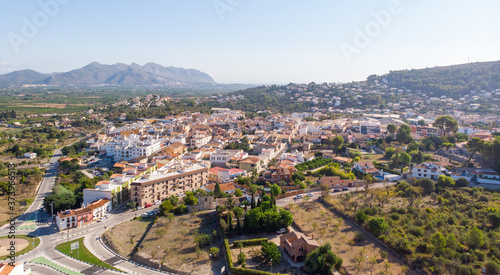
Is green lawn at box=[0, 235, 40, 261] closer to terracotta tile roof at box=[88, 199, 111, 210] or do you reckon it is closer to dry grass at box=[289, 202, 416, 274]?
terracotta tile roof at box=[88, 199, 111, 210]

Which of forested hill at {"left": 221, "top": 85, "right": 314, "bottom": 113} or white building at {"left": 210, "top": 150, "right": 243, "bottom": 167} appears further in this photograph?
forested hill at {"left": 221, "top": 85, "right": 314, "bottom": 113}

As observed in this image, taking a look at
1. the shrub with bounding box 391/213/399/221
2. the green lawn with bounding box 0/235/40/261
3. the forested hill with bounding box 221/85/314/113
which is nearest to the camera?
the green lawn with bounding box 0/235/40/261

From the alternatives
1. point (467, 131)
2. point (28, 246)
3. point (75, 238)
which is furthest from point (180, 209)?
point (467, 131)

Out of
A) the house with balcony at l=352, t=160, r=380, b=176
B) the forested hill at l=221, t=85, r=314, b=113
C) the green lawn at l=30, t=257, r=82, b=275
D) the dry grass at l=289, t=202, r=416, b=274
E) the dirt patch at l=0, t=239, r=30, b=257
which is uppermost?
the forested hill at l=221, t=85, r=314, b=113

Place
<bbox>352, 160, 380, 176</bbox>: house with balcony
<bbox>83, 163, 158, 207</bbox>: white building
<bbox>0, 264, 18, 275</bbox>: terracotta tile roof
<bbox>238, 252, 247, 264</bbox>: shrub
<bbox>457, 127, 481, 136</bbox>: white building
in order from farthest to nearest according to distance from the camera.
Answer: <bbox>457, 127, 481, 136</bbox>: white building → <bbox>352, 160, 380, 176</bbox>: house with balcony → <bbox>83, 163, 158, 207</bbox>: white building → <bbox>238, 252, 247, 264</bbox>: shrub → <bbox>0, 264, 18, 275</bbox>: terracotta tile roof

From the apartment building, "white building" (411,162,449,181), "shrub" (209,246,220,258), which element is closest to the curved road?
the apartment building

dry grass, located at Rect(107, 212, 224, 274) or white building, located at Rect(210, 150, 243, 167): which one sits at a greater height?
white building, located at Rect(210, 150, 243, 167)

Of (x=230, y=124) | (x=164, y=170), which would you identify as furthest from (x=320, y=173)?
(x=230, y=124)

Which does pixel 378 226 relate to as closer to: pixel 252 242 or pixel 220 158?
pixel 252 242

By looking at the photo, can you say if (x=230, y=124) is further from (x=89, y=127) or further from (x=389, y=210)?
(x=389, y=210)
